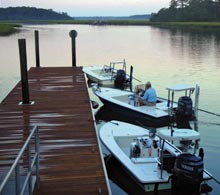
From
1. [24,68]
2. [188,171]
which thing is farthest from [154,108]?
[188,171]

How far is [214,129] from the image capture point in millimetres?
15398

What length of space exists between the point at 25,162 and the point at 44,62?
30586mm

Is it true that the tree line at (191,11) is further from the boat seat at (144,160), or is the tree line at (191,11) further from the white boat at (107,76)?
the boat seat at (144,160)

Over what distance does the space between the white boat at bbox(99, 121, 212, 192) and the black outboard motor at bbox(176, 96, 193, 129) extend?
3.92m

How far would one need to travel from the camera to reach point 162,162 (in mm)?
9461

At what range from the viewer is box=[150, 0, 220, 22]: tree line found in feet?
394

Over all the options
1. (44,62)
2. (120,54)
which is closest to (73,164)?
(44,62)

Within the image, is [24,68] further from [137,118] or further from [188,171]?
[188,171]

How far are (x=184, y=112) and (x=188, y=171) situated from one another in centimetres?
663

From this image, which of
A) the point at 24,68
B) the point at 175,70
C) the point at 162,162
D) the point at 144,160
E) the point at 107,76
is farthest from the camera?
the point at 175,70

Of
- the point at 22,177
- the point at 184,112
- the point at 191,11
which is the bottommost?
the point at 184,112

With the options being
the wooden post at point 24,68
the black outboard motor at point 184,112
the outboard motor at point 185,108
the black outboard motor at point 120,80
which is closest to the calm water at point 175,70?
the black outboard motor at point 184,112

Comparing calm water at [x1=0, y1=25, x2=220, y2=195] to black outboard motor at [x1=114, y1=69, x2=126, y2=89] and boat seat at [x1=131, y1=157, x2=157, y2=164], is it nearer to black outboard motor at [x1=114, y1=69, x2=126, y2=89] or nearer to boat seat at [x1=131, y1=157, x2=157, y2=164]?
boat seat at [x1=131, y1=157, x2=157, y2=164]

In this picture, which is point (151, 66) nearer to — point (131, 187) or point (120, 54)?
point (120, 54)
